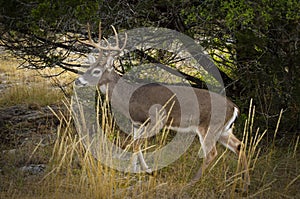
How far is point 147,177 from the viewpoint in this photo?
596cm

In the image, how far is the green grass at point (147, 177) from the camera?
466cm

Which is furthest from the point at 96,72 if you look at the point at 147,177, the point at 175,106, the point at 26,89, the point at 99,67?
the point at 26,89

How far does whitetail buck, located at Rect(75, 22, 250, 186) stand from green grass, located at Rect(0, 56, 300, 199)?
8.4 inches

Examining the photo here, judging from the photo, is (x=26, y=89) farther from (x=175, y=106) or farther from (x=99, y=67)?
(x=175, y=106)

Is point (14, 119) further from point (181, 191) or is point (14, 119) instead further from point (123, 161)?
point (181, 191)

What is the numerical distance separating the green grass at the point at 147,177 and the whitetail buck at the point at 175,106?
0.21 m

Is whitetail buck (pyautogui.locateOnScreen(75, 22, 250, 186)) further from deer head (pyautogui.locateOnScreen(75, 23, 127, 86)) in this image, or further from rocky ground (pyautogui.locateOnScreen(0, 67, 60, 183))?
rocky ground (pyautogui.locateOnScreen(0, 67, 60, 183))

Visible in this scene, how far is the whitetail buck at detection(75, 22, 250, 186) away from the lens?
5.85m

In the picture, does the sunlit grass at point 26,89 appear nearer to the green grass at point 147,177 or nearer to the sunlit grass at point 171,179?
the green grass at point 147,177

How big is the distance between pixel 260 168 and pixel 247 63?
1.61 meters

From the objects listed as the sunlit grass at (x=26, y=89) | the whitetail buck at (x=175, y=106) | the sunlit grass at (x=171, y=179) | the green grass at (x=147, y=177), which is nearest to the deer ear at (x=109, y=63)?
the whitetail buck at (x=175, y=106)

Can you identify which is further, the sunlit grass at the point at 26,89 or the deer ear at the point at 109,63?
the sunlit grass at the point at 26,89

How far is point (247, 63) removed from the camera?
6898 mm

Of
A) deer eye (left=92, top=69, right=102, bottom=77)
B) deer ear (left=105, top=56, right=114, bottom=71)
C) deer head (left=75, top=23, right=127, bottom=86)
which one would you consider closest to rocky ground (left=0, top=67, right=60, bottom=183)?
deer head (left=75, top=23, right=127, bottom=86)
